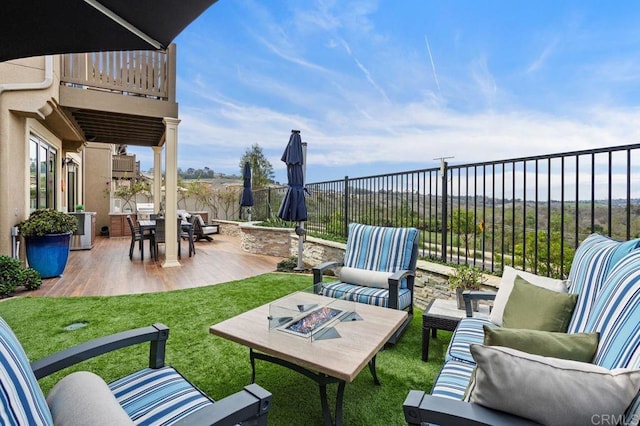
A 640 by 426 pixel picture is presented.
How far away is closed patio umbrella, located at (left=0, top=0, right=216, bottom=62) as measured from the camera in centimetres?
189

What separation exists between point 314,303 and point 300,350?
792mm

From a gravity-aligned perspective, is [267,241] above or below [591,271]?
below

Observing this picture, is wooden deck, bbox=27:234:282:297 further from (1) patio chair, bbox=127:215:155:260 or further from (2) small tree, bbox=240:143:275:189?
(2) small tree, bbox=240:143:275:189

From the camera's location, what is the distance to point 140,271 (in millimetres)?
6258

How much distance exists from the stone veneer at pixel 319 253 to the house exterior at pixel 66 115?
7.55 ft

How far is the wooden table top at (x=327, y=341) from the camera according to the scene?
5.79 feet

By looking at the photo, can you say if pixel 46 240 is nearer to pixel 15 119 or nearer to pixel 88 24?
pixel 15 119

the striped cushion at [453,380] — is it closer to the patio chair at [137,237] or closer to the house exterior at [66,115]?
the house exterior at [66,115]

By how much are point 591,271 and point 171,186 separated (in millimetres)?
6920

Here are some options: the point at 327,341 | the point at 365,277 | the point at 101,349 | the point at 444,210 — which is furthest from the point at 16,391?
the point at 444,210

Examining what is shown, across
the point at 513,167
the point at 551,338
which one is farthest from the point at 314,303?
the point at 513,167

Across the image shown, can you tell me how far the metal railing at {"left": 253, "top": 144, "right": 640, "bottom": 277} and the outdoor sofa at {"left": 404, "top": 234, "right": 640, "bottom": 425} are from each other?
4.86 ft

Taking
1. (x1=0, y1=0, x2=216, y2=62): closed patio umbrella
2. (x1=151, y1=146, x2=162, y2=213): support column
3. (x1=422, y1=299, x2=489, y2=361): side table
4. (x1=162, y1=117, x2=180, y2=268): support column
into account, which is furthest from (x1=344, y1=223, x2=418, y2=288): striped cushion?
(x1=151, y1=146, x2=162, y2=213): support column

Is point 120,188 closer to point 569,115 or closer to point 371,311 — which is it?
point 371,311
